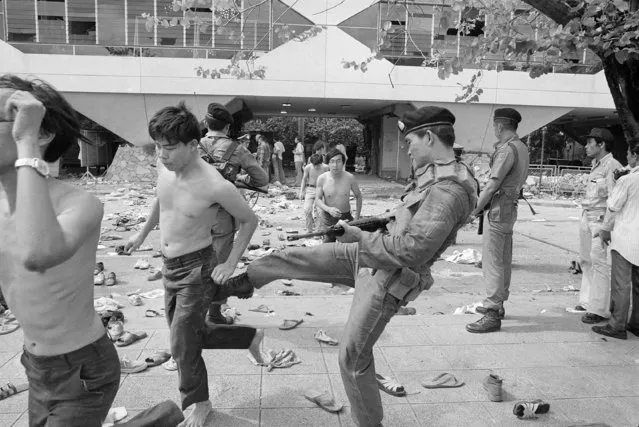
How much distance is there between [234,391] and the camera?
357 cm

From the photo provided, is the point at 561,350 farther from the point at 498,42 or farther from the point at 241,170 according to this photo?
the point at 241,170

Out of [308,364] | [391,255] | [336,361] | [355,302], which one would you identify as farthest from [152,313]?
[391,255]

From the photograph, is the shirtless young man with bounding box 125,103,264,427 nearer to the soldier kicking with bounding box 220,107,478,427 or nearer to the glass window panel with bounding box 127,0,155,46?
the soldier kicking with bounding box 220,107,478,427

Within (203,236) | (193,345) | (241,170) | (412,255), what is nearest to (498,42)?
(241,170)

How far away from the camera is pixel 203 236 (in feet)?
10.1

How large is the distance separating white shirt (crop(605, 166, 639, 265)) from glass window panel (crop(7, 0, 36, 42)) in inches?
754

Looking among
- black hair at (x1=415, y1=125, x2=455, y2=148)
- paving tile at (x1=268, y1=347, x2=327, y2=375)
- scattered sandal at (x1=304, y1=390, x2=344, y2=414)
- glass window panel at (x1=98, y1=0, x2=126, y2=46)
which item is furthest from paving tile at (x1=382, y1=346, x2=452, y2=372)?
glass window panel at (x1=98, y1=0, x2=126, y2=46)

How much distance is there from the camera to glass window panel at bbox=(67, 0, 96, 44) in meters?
18.0

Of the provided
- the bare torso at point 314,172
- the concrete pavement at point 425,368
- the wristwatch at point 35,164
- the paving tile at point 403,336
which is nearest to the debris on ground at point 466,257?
the concrete pavement at point 425,368

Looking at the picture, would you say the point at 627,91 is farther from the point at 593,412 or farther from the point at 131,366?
the point at 131,366

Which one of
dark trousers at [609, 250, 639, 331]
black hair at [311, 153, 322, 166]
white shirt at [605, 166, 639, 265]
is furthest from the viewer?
black hair at [311, 153, 322, 166]

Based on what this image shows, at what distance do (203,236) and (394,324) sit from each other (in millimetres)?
2640

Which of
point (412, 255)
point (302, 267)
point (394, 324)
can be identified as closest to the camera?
point (412, 255)

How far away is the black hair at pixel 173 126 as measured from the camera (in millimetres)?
2854
